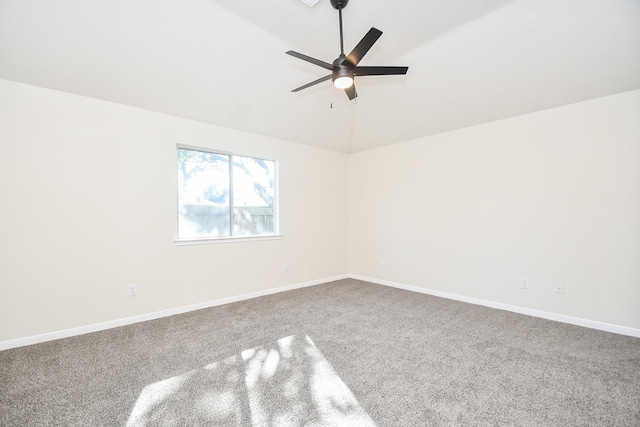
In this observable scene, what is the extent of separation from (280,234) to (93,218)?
2.29 meters

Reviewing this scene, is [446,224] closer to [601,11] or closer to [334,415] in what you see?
[601,11]

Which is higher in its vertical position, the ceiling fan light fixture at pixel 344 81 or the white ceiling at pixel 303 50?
the white ceiling at pixel 303 50

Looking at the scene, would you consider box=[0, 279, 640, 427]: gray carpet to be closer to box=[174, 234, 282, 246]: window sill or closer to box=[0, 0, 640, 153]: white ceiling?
box=[174, 234, 282, 246]: window sill

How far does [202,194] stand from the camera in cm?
371

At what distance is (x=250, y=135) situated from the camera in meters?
4.03

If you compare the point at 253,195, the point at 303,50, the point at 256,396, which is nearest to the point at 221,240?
the point at 253,195

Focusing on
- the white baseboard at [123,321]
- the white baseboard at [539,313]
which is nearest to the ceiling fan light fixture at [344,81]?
the white baseboard at [123,321]

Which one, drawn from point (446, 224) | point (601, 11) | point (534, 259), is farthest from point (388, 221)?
point (601, 11)

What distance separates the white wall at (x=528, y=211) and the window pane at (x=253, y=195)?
6.41 feet

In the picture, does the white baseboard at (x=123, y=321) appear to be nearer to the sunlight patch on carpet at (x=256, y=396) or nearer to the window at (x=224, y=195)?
the window at (x=224, y=195)

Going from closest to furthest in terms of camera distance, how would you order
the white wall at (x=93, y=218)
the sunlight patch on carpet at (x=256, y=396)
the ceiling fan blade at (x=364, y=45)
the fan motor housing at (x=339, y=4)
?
the sunlight patch on carpet at (x=256, y=396), the ceiling fan blade at (x=364, y=45), the fan motor housing at (x=339, y=4), the white wall at (x=93, y=218)

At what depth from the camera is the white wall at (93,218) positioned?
252cm

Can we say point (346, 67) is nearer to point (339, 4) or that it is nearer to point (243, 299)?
point (339, 4)

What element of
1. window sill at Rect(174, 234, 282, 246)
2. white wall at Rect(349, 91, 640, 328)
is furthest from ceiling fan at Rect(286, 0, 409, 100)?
window sill at Rect(174, 234, 282, 246)
